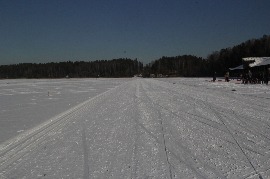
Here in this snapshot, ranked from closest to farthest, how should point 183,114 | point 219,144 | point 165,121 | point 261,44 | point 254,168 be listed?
1. point 254,168
2. point 219,144
3. point 165,121
4. point 183,114
5. point 261,44

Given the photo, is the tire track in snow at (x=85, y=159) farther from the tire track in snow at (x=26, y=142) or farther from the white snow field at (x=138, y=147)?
the tire track in snow at (x=26, y=142)

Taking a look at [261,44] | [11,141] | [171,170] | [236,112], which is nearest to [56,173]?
[171,170]

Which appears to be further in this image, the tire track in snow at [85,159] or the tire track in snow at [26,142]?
the tire track in snow at [26,142]

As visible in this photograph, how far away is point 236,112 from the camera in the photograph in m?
11.5

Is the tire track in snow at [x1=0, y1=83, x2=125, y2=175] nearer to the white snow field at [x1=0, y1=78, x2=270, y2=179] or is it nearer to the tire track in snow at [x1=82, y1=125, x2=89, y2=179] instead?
the white snow field at [x1=0, y1=78, x2=270, y2=179]

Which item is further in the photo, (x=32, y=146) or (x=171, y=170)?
(x=32, y=146)

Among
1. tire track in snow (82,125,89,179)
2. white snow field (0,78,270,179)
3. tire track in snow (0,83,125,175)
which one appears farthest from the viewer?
tire track in snow (0,83,125,175)

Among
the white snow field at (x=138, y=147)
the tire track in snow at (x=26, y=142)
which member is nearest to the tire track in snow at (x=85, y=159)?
the white snow field at (x=138, y=147)

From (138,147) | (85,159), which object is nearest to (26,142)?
(85,159)

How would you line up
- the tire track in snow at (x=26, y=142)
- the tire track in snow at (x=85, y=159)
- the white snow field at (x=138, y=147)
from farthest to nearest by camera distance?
1. the tire track in snow at (x=26, y=142)
2. the white snow field at (x=138, y=147)
3. the tire track in snow at (x=85, y=159)

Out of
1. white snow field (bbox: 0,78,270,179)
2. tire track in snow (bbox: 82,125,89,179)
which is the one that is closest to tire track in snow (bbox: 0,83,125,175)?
white snow field (bbox: 0,78,270,179)

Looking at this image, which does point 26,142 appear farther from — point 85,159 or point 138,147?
point 138,147

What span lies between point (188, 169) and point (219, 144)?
1823 millimetres

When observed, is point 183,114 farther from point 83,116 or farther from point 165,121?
point 83,116
